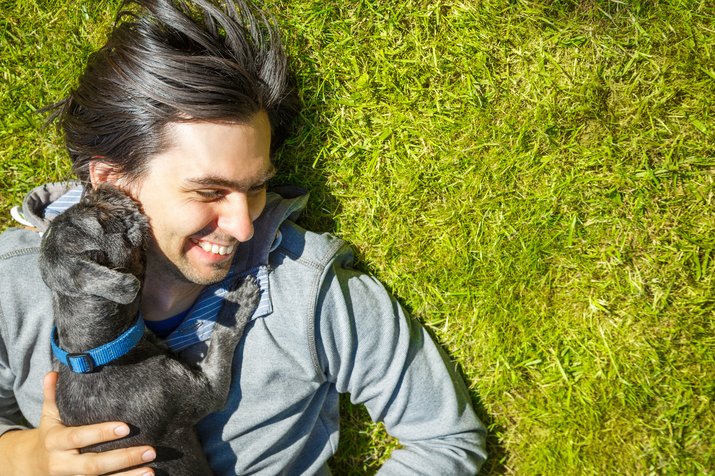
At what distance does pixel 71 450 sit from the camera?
3760mm

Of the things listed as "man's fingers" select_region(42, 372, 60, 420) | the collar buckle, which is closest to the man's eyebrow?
the collar buckle

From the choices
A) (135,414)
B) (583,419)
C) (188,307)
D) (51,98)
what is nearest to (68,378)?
(135,414)

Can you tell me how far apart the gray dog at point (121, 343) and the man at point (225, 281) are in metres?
0.13

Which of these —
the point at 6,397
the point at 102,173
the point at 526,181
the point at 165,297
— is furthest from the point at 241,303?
the point at 526,181

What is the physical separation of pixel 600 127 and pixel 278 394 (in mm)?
2913

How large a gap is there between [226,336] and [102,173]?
4.12 ft

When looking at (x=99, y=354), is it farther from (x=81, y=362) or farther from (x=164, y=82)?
(x=164, y=82)

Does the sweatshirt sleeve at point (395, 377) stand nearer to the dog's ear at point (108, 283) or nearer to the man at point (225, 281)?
the man at point (225, 281)

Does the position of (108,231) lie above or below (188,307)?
above

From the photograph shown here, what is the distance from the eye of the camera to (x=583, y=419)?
4.74 m

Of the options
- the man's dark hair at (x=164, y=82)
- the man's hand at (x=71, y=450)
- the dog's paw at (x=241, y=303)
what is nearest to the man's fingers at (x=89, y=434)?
the man's hand at (x=71, y=450)

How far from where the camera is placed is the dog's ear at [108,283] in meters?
3.31

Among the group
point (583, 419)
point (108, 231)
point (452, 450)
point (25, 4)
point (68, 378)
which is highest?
point (25, 4)

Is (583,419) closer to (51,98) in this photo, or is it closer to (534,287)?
(534,287)
